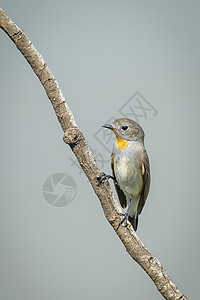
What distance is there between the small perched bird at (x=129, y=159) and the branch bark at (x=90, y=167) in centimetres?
30

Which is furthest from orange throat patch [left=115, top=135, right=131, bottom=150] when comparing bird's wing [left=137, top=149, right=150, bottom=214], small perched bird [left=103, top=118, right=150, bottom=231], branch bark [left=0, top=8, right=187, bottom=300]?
branch bark [left=0, top=8, right=187, bottom=300]

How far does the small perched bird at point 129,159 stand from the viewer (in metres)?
2.23

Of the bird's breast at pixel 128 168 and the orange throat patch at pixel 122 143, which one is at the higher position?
the orange throat patch at pixel 122 143

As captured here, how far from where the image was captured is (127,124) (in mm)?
2207

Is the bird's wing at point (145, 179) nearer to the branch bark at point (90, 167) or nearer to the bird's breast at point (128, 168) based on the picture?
the bird's breast at point (128, 168)

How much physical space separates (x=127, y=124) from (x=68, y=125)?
18.5 inches

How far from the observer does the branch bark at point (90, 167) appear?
73.7 inches

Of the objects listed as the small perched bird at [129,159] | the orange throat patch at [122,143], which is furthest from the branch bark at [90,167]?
the orange throat patch at [122,143]

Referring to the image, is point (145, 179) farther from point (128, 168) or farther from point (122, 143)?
point (122, 143)

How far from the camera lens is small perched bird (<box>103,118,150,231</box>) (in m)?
2.23

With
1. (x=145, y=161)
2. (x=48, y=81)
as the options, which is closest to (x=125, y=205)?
(x=145, y=161)

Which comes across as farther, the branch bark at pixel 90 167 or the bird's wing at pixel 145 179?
the bird's wing at pixel 145 179

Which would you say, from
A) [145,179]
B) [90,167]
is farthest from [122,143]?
[90,167]

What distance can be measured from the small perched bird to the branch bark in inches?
12.0
